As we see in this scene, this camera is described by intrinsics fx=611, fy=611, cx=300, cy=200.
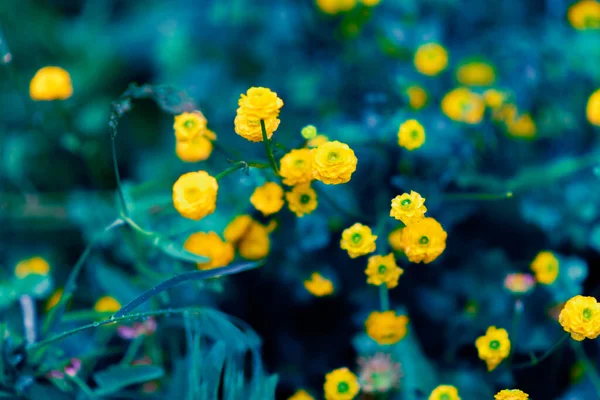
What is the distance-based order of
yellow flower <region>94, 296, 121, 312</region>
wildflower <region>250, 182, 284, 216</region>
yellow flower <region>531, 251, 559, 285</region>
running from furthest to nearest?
yellow flower <region>94, 296, 121, 312</region>
yellow flower <region>531, 251, 559, 285</region>
wildflower <region>250, 182, 284, 216</region>

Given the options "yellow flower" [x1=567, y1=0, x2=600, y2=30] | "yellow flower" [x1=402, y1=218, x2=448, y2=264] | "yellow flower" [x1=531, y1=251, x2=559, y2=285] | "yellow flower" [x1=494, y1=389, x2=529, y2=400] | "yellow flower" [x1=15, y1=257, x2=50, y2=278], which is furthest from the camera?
"yellow flower" [x1=567, y1=0, x2=600, y2=30]

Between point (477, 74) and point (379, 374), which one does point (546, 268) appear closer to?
point (379, 374)

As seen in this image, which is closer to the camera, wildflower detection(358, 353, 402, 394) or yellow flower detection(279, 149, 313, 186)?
yellow flower detection(279, 149, 313, 186)

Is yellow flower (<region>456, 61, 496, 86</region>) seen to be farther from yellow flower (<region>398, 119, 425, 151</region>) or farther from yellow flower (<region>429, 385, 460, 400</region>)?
yellow flower (<region>429, 385, 460, 400</region>)

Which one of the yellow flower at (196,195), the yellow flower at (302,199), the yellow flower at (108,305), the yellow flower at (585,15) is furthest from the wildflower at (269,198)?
the yellow flower at (585,15)

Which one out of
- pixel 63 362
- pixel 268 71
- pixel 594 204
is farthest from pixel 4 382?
pixel 594 204

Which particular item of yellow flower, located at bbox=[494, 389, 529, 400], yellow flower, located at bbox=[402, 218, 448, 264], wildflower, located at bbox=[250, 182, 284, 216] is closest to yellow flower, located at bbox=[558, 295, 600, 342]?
yellow flower, located at bbox=[494, 389, 529, 400]

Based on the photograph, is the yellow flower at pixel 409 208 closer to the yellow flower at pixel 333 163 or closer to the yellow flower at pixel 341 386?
the yellow flower at pixel 333 163

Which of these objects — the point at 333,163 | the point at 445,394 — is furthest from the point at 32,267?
the point at 445,394
